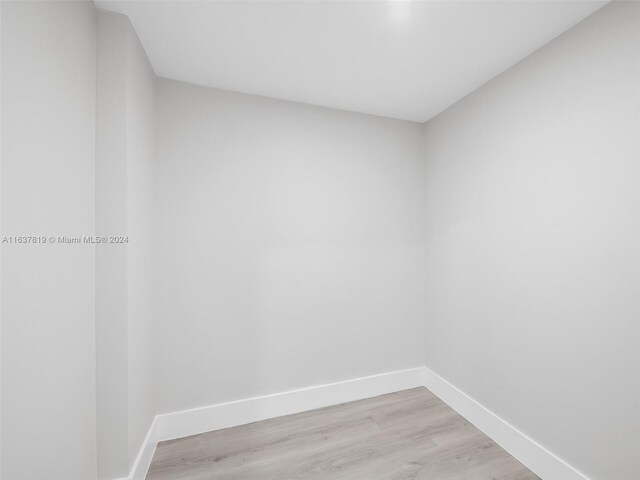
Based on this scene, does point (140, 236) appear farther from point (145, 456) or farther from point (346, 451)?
point (346, 451)

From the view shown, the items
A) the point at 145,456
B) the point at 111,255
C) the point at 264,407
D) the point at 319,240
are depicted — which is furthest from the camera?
the point at 319,240

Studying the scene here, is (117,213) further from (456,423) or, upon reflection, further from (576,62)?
(456,423)

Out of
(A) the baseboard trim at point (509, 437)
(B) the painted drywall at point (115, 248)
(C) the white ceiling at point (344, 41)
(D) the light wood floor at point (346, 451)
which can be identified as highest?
(C) the white ceiling at point (344, 41)

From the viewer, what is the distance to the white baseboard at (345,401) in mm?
1571

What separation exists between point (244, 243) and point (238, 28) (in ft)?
4.27

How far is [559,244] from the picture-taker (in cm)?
151

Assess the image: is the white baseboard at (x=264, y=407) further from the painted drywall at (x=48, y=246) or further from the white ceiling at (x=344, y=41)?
the white ceiling at (x=344, y=41)

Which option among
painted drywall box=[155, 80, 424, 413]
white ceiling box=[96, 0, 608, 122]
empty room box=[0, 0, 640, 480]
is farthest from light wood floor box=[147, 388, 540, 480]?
white ceiling box=[96, 0, 608, 122]

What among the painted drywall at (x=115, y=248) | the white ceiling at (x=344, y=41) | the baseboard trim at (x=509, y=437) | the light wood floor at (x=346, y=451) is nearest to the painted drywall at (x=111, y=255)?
the painted drywall at (x=115, y=248)

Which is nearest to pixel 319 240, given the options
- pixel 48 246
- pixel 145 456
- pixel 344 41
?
pixel 344 41

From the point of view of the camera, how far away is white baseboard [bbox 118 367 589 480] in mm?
1571

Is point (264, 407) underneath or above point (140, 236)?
underneath

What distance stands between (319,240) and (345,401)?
1367 mm

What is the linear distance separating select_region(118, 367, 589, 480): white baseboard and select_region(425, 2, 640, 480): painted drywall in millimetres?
76
